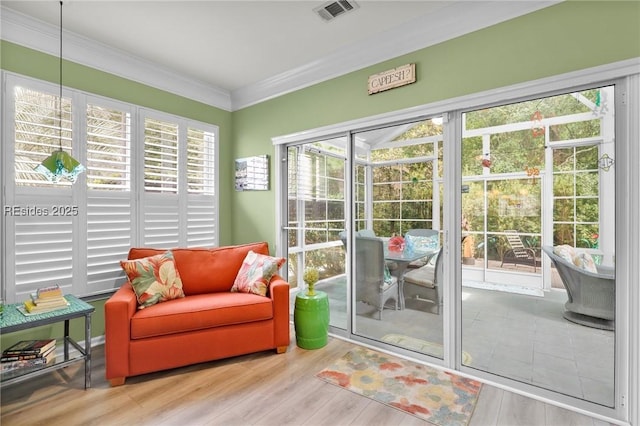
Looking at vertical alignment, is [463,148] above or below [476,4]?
below

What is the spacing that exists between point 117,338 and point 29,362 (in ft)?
1.73

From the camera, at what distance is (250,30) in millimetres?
2617

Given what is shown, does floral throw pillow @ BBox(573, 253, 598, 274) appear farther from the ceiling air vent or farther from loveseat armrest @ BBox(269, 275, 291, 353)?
the ceiling air vent

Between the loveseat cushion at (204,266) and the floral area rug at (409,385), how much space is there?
1.30 m

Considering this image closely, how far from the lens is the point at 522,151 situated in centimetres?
223

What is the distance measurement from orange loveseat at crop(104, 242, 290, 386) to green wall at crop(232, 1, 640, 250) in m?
0.95

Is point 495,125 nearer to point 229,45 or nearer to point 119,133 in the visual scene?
point 229,45

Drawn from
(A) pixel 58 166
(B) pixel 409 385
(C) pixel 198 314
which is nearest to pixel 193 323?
(C) pixel 198 314

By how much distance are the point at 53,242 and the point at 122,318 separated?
1.01 meters

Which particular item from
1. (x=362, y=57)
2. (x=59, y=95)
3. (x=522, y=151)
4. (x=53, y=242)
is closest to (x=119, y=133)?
(x=59, y=95)

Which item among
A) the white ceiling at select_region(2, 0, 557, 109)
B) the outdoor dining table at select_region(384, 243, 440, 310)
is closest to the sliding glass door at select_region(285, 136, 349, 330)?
the outdoor dining table at select_region(384, 243, 440, 310)

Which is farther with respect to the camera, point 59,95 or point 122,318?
point 59,95

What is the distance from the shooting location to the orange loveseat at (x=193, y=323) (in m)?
2.26

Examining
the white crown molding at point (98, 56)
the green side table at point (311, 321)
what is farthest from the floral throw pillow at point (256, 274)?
the white crown molding at point (98, 56)
